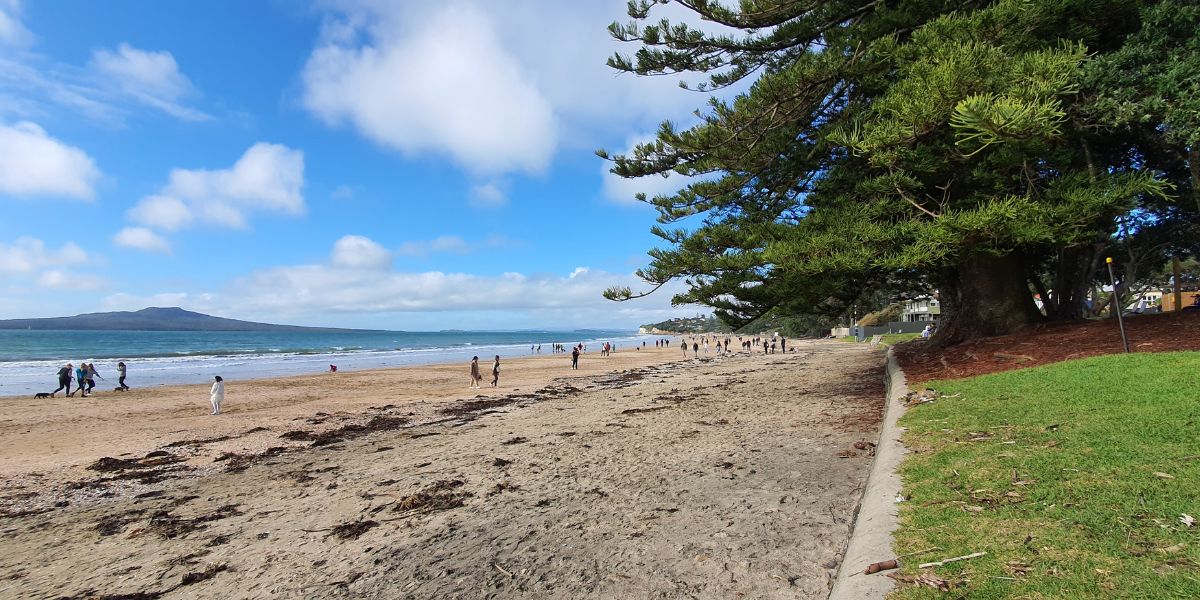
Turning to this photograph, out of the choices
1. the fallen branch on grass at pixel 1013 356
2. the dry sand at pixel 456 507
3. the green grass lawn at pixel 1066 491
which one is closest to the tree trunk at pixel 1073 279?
the fallen branch on grass at pixel 1013 356

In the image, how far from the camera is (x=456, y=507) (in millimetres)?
5363

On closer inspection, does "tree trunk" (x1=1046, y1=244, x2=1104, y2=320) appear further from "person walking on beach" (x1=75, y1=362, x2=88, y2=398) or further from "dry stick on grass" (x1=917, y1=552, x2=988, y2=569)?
"person walking on beach" (x1=75, y1=362, x2=88, y2=398)

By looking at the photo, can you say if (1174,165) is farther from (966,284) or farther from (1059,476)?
(1059,476)

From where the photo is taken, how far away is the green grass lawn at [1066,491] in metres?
2.24

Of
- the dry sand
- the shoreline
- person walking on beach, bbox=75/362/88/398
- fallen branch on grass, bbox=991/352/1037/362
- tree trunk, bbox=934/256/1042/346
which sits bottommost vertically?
the shoreline

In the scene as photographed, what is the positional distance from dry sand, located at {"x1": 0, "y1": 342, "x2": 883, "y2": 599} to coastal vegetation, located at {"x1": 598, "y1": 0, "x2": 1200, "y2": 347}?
2.64 meters

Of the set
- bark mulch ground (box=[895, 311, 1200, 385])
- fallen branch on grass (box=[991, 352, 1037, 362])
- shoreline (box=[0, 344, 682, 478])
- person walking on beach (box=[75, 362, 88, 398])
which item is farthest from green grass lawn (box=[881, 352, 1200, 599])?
person walking on beach (box=[75, 362, 88, 398])

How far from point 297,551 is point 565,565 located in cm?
239

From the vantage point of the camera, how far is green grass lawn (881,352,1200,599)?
224 centimetres

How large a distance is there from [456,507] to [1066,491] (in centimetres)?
471

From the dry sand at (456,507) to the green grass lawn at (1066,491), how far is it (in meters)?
0.81

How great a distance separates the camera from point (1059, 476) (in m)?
3.35

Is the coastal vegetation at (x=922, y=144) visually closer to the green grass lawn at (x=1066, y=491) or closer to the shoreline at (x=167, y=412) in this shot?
the green grass lawn at (x=1066, y=491)

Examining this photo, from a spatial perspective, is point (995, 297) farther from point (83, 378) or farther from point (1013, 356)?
point (83, 378)
